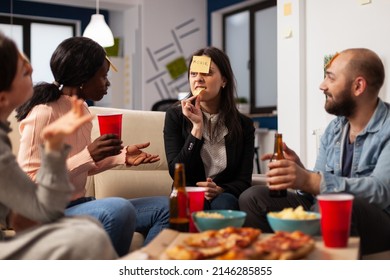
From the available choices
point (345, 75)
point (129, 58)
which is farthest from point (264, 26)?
point (345, 75)

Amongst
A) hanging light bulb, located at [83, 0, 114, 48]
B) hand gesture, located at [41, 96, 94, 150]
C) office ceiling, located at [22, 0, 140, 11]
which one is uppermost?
office ceiling, located at [22, 0, 140, 11]

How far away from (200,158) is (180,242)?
0.99 m

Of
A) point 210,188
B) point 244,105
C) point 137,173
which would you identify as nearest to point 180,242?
point 210,188

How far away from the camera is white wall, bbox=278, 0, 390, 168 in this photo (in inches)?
146

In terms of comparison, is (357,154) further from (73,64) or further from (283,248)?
(73,64)

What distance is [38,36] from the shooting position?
6.93m

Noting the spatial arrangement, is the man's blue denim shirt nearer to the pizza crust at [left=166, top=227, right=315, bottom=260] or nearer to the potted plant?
the pizza crust at [left=166, top=227, right=315, bottom=260]

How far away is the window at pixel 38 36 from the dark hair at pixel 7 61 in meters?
5.69

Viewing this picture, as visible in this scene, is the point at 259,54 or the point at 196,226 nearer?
the point at 196,226

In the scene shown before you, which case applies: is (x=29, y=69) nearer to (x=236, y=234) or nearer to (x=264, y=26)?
(x=236, y=234)

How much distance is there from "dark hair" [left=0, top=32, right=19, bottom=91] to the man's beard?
4.15 ft

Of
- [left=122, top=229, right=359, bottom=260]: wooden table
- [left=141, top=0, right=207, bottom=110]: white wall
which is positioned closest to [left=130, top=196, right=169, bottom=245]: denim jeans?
[left=122, top=229, right=359, bottom=260]: wooden table
